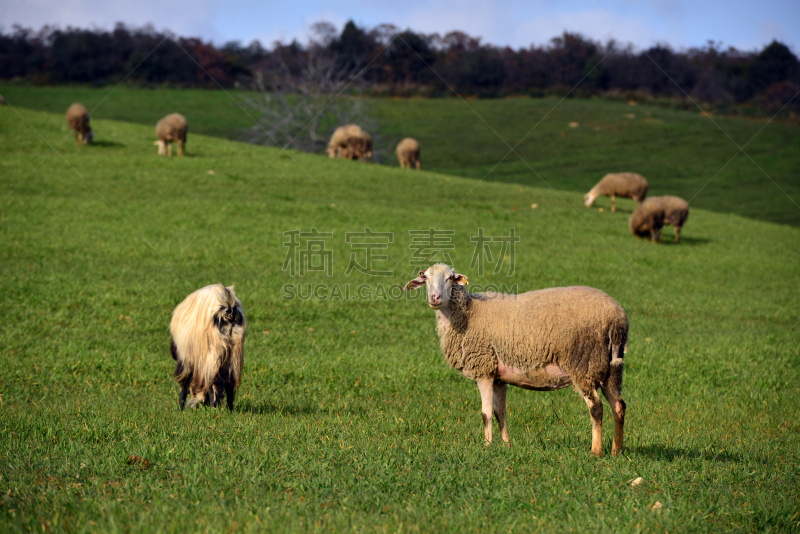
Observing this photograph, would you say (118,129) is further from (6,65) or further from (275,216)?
(6,65)

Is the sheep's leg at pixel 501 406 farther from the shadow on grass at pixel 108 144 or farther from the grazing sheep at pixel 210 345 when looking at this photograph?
the shadow on grass at pixel 108 144

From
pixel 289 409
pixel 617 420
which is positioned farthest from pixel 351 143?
pixel 617 420

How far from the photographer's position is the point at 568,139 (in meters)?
67.0

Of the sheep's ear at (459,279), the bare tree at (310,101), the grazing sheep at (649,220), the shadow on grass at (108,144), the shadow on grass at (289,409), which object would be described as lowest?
the shadow on grass at (289,409)

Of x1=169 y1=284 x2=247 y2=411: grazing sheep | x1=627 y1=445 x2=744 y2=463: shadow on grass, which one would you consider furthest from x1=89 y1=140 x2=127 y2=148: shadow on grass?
x1=627 y1=445 x2=744 y2=463: shadow on grass

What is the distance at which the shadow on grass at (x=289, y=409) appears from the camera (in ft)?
27.5

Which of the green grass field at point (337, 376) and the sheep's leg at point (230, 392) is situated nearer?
the green grass field at point (337, 376)

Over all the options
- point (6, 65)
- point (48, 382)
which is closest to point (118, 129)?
point (48, 382)

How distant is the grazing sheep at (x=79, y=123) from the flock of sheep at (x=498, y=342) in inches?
1052

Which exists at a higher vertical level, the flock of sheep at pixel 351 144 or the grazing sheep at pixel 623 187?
the flock of sheep at pixel 351 144

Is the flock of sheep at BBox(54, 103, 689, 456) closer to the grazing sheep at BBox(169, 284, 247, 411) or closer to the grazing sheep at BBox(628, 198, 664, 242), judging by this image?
the grazing sheep at BBox(169, 284, 247, 411)

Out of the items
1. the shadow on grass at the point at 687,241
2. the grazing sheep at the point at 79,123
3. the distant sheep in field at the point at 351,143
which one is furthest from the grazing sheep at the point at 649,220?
the grazing sheep at the point at 79,123

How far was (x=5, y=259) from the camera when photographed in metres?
16.6

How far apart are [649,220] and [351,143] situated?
22885 mm
